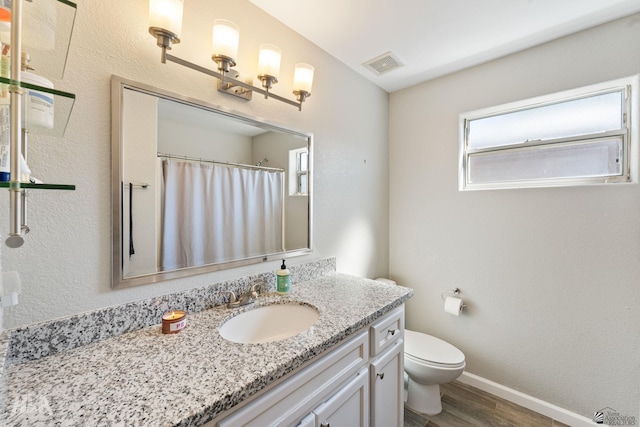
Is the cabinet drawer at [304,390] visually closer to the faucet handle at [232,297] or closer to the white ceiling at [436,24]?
the faucet handle at [232,297]

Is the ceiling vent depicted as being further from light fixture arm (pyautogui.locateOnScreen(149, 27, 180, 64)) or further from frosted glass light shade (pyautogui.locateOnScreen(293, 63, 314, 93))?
light fixture arm (pyautogui.locateOnScreen(149, 27, 180, 64))

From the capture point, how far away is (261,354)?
0.80m

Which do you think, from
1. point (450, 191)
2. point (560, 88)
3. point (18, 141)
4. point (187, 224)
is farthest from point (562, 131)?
point (18, 141)

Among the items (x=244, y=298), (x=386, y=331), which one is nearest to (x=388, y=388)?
(x=386, y=331)

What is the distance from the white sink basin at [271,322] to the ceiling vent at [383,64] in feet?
5.67

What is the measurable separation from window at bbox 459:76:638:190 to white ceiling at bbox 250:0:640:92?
1.27ft

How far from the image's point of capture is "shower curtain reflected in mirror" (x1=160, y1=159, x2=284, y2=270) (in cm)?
109

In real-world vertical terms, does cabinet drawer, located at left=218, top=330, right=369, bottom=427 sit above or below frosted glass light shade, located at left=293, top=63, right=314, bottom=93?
below

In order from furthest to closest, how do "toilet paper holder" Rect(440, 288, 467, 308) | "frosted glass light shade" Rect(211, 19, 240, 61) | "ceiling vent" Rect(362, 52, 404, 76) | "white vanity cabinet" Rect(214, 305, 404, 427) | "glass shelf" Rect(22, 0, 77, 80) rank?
"toilet paper holder" Rect(440, 288, 467, 308) → "ceiling vent" Rect(362, 52, 404, 76) → "frosted glass light shade" Rect(211, 19, 240, 61) → "white vanity cabinet" Rect(214, 305, 404, 427) → "glass shelf" Rect(22, 0, 77, 80)

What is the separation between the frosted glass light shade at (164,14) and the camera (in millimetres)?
906

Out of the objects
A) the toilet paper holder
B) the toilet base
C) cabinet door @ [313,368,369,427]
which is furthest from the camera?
the toilet paper holder

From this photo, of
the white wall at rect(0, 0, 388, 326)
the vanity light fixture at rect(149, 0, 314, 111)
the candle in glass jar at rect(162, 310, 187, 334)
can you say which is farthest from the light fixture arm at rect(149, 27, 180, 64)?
the candle in glass jar at rect(162, 310, 187, 334)

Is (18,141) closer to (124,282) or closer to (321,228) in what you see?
(124,282)

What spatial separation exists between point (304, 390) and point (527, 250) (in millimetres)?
1731
